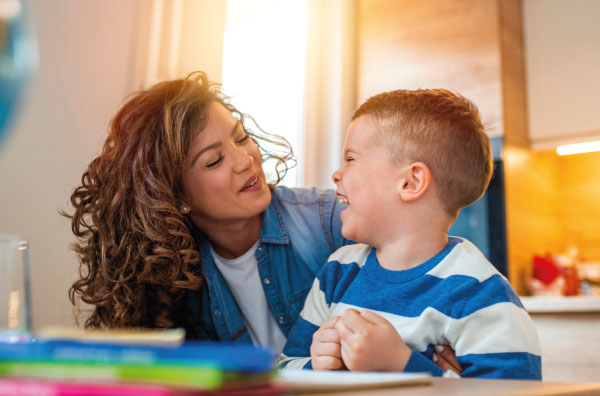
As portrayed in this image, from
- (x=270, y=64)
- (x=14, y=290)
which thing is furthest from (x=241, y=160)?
(x=270, y=64)

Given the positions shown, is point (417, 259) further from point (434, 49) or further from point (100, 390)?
point (434, 49)

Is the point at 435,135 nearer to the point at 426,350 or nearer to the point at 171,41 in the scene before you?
the point at 426,350

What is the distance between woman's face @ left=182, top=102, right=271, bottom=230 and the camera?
138 cm

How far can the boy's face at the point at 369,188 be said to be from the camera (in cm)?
112

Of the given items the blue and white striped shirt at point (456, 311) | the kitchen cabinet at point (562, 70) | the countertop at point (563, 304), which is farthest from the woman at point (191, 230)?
the kitchen cabinet at point (562, 70)

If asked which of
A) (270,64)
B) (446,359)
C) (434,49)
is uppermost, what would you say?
(434,49)

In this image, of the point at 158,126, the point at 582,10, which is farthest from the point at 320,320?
the point at 582,10

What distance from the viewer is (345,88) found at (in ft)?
9.81

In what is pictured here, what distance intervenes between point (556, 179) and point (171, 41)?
7.20 feet

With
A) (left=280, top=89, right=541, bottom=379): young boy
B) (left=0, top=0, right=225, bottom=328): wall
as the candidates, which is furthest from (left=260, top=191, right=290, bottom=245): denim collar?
(left=0, top=0, right=225, bottom=328): wall

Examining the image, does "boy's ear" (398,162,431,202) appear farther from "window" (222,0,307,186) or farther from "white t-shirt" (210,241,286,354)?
"window" (222,0,307,186)

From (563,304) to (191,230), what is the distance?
5.01 ft

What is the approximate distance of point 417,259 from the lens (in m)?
1.07

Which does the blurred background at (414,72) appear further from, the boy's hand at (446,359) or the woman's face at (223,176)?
the boy's hand at (446,359)
